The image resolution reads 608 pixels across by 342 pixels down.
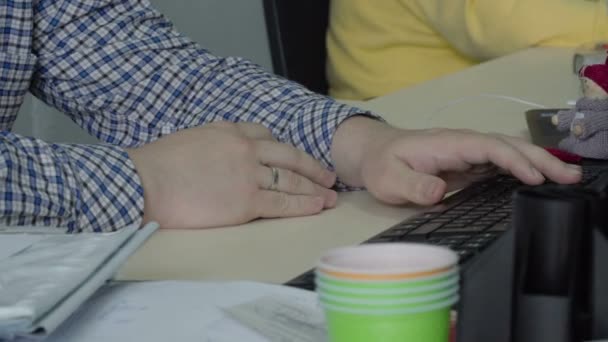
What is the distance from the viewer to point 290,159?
871mm

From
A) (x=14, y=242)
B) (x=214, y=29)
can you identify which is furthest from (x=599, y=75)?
(x=214, y=29)

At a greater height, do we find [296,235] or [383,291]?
[383,291]

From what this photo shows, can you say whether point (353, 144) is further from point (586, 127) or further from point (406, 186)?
point (586, 127)

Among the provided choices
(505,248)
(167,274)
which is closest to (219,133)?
(167,274)

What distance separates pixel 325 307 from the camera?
0.37 meters

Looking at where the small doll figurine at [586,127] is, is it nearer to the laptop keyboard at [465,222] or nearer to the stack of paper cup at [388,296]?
the laptop keyboard at [465,222]

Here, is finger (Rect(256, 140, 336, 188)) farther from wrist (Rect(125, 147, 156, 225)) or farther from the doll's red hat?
the doll's red hat

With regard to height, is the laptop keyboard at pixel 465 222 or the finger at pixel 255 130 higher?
the finger at pixel 255 130

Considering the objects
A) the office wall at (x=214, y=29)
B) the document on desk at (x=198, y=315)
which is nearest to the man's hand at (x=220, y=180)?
the document on desk at (x=198, y=315)

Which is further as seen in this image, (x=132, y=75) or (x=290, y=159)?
(x=132, y=75)

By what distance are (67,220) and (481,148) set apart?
32 cm

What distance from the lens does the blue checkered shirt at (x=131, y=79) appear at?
100 cm

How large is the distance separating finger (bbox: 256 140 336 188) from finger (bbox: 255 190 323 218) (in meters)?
0.03

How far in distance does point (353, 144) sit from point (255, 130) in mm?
84
